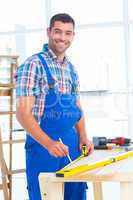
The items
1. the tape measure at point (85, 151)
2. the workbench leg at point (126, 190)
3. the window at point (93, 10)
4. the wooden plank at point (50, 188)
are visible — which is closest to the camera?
the workbench leg at point (126, 190)

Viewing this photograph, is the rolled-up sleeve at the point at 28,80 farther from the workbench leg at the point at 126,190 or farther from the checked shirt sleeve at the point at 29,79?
the workbench leg at the point at 126,190

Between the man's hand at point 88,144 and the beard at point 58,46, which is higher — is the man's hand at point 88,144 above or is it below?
below

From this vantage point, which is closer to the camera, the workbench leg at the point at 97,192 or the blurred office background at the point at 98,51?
the workbench leg at the point at 97,192

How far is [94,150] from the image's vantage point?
7.27 feet

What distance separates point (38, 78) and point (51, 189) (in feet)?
Result: 2.32

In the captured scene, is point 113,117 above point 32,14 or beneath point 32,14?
beneath

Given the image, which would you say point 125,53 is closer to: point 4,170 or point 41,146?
point 4,170

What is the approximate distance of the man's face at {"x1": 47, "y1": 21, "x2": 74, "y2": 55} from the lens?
2143 mm

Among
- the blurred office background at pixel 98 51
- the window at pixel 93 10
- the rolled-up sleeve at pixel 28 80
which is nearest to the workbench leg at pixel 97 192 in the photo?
the rolled-up sleeve at pixel 28 80

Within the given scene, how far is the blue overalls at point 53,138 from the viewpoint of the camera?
2.06 metres

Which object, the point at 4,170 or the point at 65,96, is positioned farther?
the point at 4,170

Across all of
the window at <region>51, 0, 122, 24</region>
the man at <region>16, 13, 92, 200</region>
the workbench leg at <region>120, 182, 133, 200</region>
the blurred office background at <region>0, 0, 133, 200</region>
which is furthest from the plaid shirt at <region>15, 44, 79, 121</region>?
the window at <region>51, 0, 122, 24</region>

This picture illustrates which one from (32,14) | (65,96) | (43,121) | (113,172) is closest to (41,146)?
(43,121)

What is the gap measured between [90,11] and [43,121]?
283 centimetres
